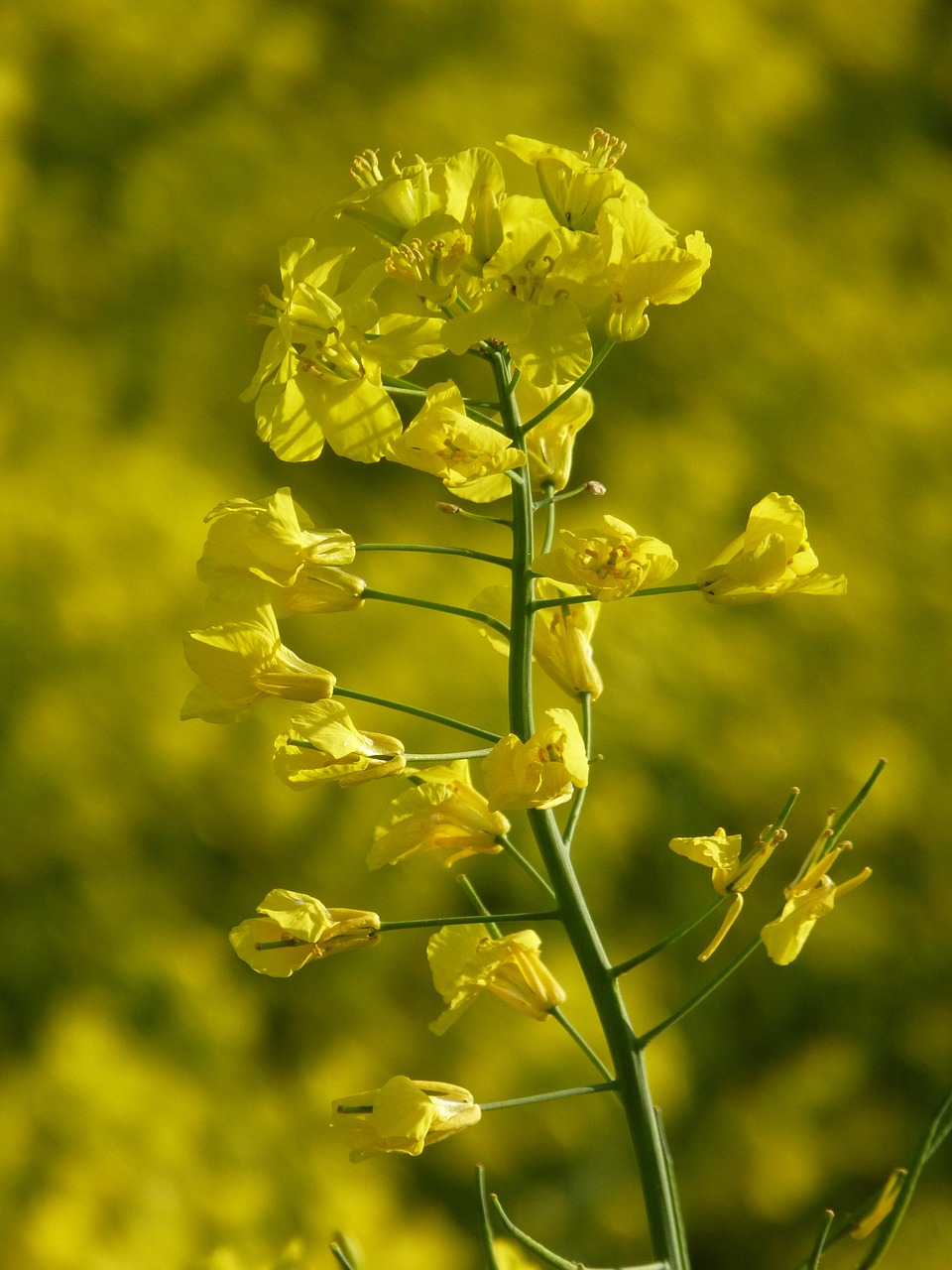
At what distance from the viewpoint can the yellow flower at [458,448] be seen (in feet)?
1.48

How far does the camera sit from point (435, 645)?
5.61ft

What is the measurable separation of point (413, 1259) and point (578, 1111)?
0.89 feet

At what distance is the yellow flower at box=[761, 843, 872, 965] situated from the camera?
48cm

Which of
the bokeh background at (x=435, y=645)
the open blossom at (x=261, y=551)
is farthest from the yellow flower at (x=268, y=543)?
the bokeh background at (x=435, y=645)

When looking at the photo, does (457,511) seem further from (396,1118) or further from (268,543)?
(396,1118)

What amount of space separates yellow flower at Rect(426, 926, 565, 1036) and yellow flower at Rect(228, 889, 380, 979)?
3cm

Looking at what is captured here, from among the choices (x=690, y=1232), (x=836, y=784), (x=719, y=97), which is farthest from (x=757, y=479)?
(x=690, y=1232)

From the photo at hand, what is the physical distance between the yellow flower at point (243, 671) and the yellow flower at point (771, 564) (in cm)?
14

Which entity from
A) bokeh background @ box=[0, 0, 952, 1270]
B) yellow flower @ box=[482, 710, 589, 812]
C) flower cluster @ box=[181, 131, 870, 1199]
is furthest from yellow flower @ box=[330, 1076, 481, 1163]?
bokeh background @ box=[0, 0, 952, 1270]

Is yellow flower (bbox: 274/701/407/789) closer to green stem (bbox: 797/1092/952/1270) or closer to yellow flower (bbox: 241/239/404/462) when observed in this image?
yellow flower (bbox: 241/239/404/462)

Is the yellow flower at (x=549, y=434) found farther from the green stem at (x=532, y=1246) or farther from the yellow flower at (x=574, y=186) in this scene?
the green stem at (x=532, y=1246)

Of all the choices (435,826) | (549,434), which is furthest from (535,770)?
(549,434)

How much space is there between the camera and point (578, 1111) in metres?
1.64

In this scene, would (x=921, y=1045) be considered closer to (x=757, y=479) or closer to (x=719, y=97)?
(x=757, y=479)
